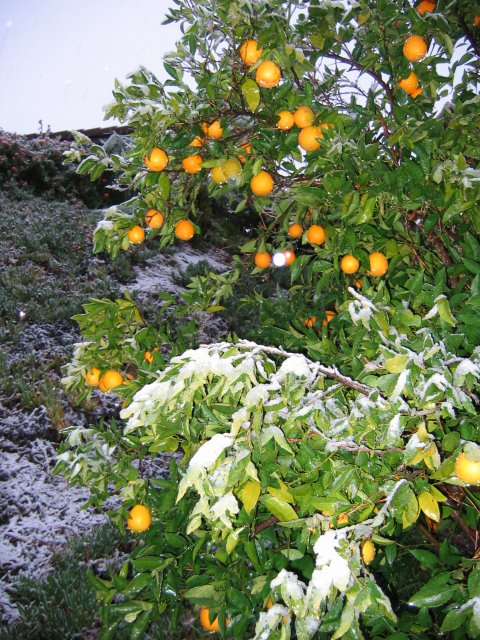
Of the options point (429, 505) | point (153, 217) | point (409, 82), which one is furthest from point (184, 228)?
point (429, 505)

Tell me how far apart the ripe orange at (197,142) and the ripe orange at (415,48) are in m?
0.89

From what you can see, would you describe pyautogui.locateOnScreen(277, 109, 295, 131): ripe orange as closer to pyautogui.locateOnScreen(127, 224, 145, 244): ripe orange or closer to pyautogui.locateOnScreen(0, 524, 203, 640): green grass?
pyautogui.locateOnScreen(127, 224, 145, 244): ripe orange

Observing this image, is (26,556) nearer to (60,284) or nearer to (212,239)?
(60,284)

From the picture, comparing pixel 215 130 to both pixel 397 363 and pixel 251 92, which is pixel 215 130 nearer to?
pixel 251 92

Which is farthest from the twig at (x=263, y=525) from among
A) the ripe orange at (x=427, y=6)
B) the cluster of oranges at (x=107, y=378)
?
the ripe orange at (x=427, y=6)

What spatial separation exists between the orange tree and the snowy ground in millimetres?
2176

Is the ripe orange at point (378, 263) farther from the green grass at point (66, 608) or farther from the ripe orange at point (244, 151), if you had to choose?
the green grass at point (66, 608)

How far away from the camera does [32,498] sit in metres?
4.32

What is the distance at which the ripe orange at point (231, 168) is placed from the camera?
1951mm

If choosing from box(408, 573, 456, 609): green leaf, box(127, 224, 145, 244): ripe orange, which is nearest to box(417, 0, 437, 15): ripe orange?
box(127, 224, 145, 244): ripe orange

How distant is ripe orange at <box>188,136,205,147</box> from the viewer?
192 centimetres

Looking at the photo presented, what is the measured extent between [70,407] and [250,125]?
4.16m

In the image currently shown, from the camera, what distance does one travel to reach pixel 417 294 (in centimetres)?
150

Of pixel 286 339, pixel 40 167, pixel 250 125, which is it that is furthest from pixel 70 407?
pixel 40 167
